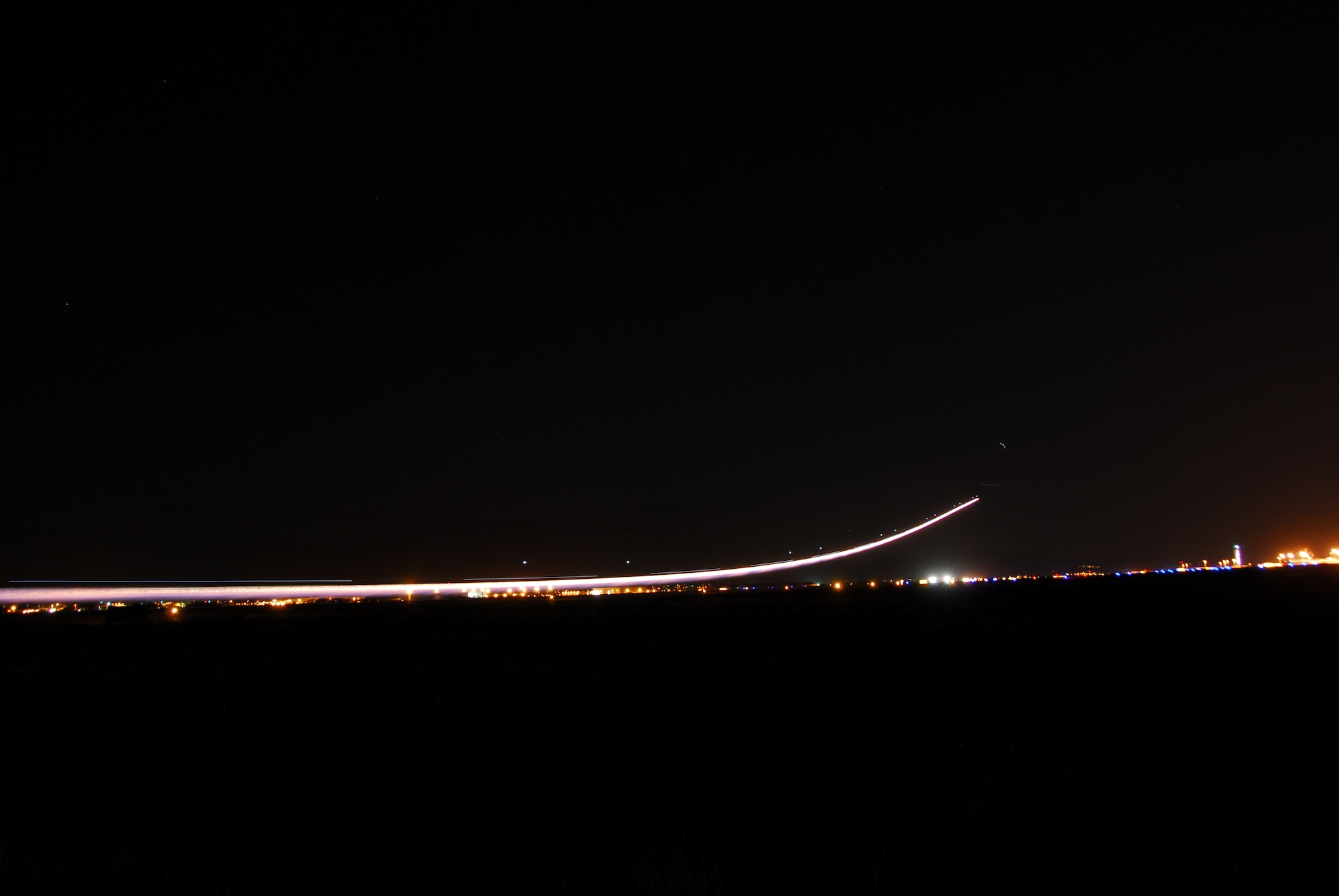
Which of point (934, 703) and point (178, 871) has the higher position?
point (178, 871)

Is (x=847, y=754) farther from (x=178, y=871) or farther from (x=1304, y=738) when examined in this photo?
(x=178, y=871)

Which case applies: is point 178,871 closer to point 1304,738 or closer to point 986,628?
point 1304,738

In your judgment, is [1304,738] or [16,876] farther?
[1304,738]

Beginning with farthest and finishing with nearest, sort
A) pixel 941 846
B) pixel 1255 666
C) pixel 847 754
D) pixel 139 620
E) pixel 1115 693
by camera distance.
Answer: pixel 139 620 → pixel 1255 666 → pixel 1115 693 → pixel 847 754 → pixel 941 846

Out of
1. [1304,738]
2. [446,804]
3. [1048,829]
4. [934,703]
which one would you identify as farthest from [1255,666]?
[446,804]

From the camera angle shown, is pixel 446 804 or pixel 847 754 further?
pixel 847 754

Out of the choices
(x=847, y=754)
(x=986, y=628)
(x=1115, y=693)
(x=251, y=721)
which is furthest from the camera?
(x=986, y=628)

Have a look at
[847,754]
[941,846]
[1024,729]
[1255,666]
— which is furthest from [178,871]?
[1255,666]
